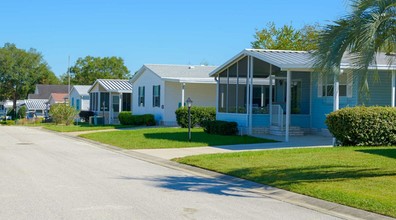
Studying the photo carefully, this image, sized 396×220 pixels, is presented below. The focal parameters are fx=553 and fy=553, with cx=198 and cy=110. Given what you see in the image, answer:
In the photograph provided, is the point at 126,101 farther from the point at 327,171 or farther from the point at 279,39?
the point at 327,171

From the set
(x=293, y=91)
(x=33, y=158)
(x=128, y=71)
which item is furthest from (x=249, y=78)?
(x=128, y=71)

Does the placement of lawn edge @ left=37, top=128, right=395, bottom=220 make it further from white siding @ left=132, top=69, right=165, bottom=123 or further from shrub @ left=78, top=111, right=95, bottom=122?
shrub @ left=78, top=111, right=95, bottom=122

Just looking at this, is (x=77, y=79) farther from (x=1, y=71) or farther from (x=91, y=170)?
(x=91, y=170)

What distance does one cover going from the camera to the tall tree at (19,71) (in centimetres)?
8194

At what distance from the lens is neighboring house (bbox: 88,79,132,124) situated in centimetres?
4606

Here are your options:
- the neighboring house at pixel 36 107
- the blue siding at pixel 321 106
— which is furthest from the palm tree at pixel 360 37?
the neighboring house at pixel 36 107

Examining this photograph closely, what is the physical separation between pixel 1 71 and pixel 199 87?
178 feet

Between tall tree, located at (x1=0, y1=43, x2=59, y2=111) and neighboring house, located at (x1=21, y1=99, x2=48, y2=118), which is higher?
tall tree, located at (x1=0, y1=43, x2=59, y2=111)

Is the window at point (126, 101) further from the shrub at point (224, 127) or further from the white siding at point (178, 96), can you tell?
the shrub at point (224, 127)

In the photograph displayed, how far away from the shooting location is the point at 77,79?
311ft

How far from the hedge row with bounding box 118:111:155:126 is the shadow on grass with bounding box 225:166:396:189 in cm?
2347

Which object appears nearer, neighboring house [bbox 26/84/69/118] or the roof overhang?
the roof overhang

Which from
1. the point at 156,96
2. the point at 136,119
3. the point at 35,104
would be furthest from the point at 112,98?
the point at 35,104

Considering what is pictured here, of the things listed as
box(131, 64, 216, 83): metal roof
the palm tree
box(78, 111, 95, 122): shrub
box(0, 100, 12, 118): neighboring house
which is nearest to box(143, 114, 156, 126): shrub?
box(131, 64, 216, 83): metal roof
